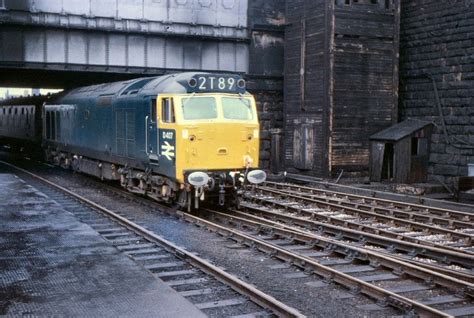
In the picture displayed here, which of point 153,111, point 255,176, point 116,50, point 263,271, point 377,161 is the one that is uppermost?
point 116,50

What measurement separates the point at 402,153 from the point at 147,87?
10.6 m

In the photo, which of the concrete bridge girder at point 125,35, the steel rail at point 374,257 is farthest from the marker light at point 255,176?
the concrete bridge girder at point 125,35

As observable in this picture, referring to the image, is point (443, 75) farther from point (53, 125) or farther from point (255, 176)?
point (53, 125)

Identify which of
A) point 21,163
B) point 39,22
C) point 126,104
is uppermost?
point 39,22

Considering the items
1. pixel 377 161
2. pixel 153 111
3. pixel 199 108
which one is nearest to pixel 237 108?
pixel 199 108

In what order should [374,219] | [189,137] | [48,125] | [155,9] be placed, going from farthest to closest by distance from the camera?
[48,125]
[155,9]
[374,219]
[189,137]

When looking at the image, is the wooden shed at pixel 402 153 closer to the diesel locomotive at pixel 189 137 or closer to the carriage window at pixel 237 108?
the diesel locomotive at pixel 189 137

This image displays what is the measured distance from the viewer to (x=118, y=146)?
17000 mm

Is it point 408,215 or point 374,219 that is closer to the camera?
point 374,219

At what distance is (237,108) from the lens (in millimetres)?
14000

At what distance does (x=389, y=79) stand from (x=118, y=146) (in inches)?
505

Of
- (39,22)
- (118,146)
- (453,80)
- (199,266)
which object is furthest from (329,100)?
(199,266)

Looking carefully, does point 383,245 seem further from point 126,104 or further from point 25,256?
point 126,104

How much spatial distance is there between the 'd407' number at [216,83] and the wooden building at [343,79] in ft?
32.9
